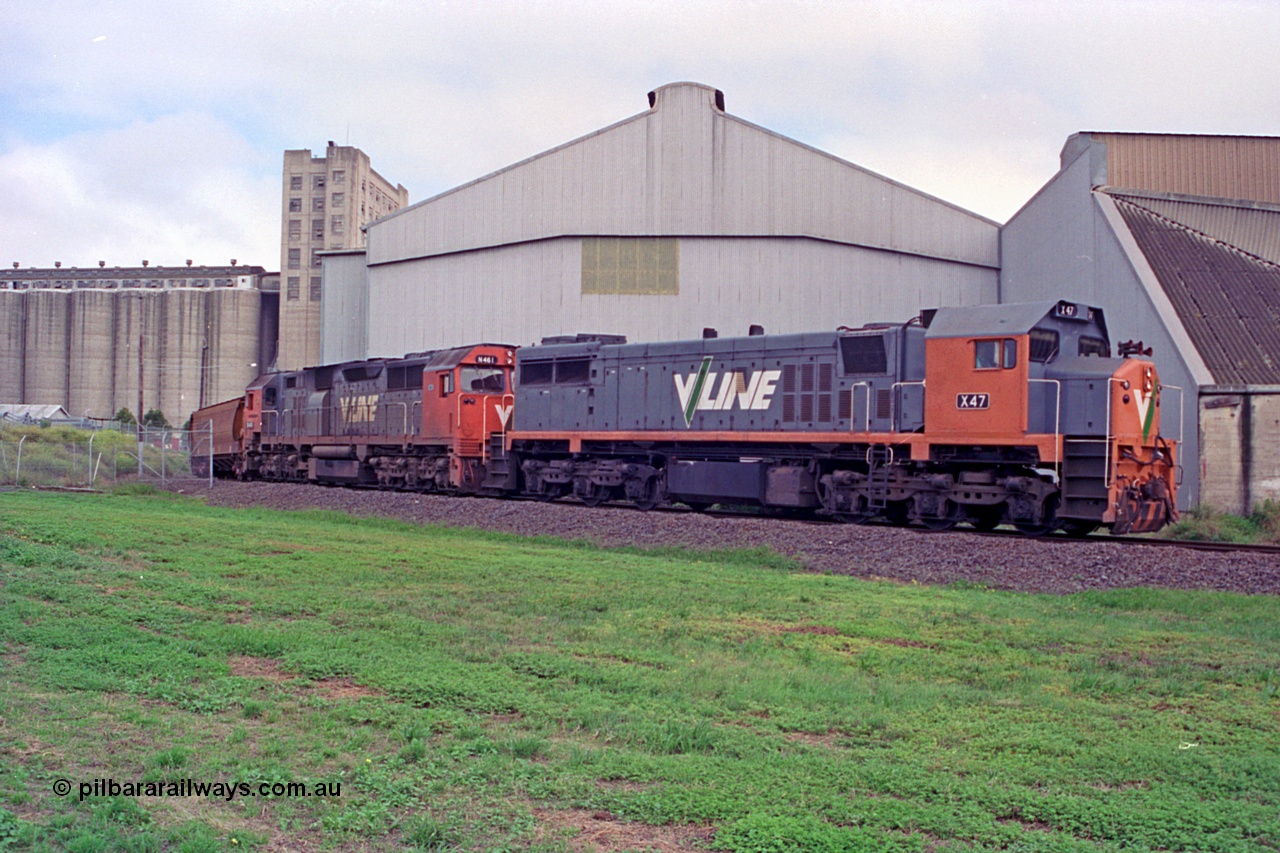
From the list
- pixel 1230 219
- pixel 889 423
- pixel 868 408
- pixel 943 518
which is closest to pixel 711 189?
pixel 1230 219

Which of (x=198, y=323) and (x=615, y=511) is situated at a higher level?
(x=198, y=323)

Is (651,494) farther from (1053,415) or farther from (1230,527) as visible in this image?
(1230,527)

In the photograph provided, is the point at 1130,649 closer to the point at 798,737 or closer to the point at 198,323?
the point at 798,737

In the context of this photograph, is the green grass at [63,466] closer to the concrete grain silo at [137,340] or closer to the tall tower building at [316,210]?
the concrete grain silo at [137,340]

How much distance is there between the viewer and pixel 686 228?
1404 inches

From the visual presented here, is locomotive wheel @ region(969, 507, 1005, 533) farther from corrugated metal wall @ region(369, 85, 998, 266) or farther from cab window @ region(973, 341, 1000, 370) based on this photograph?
corrugated metal wall @ region(369, 85, 998, 266)

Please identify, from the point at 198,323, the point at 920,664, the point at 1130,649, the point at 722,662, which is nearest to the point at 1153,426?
the point at 1130,649

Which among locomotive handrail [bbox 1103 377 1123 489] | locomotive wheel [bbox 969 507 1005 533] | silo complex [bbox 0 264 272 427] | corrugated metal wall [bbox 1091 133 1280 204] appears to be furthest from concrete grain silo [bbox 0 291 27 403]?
locomotive handrail [bbox 1103 377 1123 489]

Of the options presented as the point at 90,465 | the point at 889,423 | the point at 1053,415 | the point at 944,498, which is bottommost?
the point at 90,465

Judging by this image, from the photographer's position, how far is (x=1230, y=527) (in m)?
20.7

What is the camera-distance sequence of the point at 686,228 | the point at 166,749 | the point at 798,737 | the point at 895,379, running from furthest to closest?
the point at 686,228 < the point at 895,379 < the point at 798,737 < the point at 166,749

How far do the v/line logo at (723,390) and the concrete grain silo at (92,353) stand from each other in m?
80.8

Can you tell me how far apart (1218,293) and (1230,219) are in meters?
4.65

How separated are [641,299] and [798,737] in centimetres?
3089
